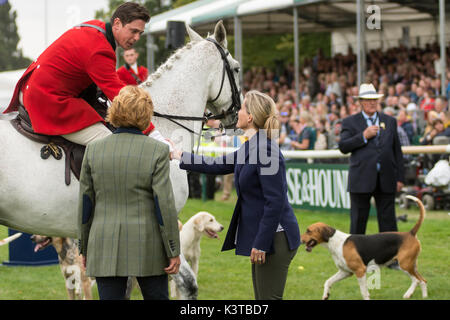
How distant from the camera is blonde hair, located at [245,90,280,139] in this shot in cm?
449

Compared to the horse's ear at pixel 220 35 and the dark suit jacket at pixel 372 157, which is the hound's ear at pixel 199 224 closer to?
the dark suit jacket at pixel 372 157

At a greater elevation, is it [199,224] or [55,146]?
[55,146]

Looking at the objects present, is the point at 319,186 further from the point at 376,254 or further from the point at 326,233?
the point at 376,254

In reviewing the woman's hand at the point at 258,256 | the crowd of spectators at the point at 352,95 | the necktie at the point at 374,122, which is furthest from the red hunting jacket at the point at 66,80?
the crowd of spectators at the point at 352,95

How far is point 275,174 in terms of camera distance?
4.38 meters

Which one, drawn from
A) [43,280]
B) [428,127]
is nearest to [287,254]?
[43,280]

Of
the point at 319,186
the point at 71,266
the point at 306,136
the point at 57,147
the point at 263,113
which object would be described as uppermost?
the point at 263,113

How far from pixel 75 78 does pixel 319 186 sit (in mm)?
8219

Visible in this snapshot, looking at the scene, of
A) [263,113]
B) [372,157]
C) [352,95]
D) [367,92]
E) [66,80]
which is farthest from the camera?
[352,95]

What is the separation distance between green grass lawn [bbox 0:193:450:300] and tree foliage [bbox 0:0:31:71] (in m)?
71.0

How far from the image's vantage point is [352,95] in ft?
58.3

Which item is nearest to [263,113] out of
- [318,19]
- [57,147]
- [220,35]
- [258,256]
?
[258,256]

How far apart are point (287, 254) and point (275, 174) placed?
0.55 meters

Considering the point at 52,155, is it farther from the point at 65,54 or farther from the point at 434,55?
the point at 434,55
